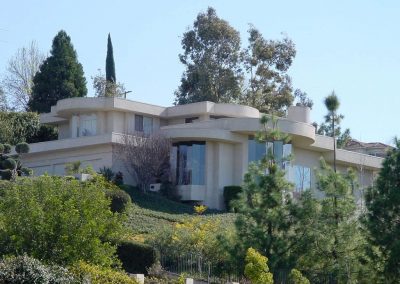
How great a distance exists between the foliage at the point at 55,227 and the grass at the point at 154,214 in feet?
25.1

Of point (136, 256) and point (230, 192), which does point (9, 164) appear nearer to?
point (230, 192)

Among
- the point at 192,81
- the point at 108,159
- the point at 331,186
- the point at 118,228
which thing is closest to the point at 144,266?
the point at 118,228

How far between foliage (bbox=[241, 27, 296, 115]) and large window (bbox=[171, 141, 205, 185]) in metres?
16.9

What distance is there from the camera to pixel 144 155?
48188 millimetres

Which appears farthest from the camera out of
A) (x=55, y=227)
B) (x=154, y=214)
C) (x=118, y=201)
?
(x=154, y=214)

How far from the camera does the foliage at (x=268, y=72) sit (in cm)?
6625

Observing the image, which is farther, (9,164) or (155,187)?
(155,187)

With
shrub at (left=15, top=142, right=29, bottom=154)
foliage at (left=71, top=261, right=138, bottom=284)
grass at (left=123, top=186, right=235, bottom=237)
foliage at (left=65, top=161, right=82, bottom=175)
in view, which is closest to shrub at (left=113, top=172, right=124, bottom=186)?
grass at (left=123, top=186, right=235, bottom=237)

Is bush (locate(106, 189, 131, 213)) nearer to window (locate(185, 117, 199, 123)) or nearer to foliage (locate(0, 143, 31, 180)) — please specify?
foliage (locate(0, 143, 31, 180))

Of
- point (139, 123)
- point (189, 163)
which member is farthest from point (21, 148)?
point (189, 163)

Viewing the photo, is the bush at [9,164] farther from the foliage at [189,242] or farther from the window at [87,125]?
the foliage at [189,242]

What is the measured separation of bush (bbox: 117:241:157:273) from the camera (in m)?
30.9

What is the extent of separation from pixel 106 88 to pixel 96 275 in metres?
39.3

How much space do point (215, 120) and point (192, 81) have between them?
50.0 ft
